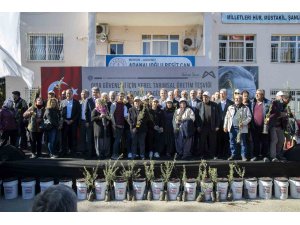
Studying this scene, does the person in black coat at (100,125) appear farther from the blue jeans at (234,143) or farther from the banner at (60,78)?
the blue jeans at (234,143)

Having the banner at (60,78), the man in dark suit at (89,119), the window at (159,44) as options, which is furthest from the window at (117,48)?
the man in dark suit at (89,119)

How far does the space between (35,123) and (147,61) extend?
655cm

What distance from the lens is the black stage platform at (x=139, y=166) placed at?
707cm

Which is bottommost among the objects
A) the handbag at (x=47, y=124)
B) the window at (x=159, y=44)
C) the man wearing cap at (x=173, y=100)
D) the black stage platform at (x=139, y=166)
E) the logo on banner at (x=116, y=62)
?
the black stage platform at (x=139, y=166)

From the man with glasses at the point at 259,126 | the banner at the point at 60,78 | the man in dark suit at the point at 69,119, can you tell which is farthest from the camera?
the banner at the point at 60,78

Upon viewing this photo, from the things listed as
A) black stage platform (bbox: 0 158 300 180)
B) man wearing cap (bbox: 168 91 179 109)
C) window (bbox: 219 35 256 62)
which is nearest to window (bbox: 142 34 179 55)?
window (bbox: 219 35 256 62)

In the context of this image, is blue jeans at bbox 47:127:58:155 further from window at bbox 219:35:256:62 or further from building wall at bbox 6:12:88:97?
window at bbox 219:35:256:62

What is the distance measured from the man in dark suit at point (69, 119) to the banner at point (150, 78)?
181cm

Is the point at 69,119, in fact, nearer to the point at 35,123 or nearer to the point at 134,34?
the point at 35,123

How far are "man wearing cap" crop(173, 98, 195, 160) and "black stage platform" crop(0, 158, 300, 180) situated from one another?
509 mm

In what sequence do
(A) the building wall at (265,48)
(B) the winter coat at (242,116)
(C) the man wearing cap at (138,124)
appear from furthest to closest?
(A) the building wall at (265,48), (C) the man wearing cap at (138,124), (B) the winter coat at (242,116)

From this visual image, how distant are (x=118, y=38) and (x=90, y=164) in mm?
10117

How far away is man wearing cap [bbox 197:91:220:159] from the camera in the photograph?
25.3ft
